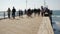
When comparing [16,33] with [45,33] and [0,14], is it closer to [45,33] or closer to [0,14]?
[45,33]

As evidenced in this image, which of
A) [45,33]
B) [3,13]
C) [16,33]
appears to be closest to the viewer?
[45,33]

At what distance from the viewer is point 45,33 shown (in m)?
8.05

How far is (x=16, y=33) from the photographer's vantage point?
10.1m

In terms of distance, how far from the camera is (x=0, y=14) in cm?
3369

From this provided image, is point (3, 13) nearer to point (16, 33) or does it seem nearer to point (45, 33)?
point (16, 33)

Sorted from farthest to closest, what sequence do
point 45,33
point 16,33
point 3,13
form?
point 3,13 < point 16,33 < point 45,33

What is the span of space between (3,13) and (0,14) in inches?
58.9

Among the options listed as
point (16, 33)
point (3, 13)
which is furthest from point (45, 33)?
point (3, 13)

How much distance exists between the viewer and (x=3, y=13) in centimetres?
3238

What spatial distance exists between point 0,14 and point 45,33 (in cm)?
2630

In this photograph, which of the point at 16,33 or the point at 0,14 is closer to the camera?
the point at 16,33

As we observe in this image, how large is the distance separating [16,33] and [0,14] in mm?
24016

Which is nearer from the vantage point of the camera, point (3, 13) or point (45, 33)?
point (45, 33)

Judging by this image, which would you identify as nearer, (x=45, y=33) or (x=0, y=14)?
(x=45, y=33)
